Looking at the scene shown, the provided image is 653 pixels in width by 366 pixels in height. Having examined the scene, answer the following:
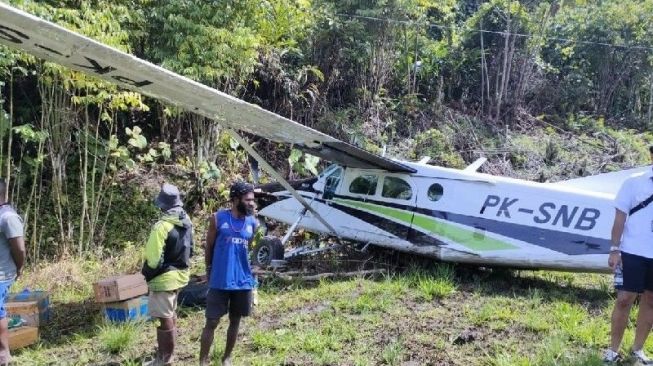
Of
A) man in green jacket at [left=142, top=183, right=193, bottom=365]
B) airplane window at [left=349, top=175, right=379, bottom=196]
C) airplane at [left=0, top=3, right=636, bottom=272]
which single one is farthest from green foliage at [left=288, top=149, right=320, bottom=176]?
man in green jacket at [left=142, top=183, right=193, bottom=365]

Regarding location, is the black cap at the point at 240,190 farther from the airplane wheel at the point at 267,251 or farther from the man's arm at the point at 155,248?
the airplane wheel at the point at 267,251

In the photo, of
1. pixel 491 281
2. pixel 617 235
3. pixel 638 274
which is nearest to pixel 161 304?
pixel 617 235

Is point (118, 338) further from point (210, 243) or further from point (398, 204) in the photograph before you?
point (398, 204)

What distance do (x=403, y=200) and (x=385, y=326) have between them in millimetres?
2925

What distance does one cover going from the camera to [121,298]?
6234mm

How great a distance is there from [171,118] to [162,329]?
8.67 meters

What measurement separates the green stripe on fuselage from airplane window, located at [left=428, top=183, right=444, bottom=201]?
1.01ft

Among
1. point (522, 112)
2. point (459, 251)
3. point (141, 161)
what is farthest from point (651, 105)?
point (141, 161)

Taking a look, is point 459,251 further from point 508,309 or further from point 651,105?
point 651,105

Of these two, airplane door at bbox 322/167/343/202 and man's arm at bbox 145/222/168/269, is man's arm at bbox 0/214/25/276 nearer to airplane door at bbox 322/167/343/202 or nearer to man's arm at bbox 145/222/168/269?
man's arm at bbox 145/222/168/269

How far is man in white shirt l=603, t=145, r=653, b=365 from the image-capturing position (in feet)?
14.5

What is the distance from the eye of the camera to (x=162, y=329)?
492cm

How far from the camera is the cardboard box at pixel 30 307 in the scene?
6117 mm

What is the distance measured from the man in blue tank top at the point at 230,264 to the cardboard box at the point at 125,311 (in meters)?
1.86
